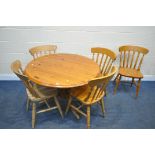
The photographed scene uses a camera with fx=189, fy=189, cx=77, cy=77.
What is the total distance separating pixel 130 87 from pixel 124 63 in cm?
51

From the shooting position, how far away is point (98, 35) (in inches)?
140

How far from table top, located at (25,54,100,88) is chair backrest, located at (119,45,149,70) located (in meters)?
0.92

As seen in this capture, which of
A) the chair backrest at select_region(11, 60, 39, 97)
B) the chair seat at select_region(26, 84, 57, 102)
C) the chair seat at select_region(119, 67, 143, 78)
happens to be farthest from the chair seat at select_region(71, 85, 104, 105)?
the chair seat at select_region(119, 67, 143, 78)

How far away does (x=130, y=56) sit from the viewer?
3730mm

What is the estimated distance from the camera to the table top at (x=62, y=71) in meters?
2.34

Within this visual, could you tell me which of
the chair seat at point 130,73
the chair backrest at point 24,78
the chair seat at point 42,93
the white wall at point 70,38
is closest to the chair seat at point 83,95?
the chair seat at point 42,93

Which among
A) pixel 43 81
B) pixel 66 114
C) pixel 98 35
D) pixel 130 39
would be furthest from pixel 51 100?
pixel 130 39

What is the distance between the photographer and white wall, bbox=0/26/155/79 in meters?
3.49

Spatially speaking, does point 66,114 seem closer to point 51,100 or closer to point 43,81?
point 51,100

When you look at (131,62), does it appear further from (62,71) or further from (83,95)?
(62,71)

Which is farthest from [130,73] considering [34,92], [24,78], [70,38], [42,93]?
[24,78]

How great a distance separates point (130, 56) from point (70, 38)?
1.23 metres

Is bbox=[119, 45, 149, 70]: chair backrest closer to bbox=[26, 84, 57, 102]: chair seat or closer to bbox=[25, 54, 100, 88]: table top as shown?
bbox=[25, 54, 100, 88]: table top

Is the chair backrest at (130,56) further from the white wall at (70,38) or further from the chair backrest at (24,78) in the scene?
the chair backrest at (24,78)
